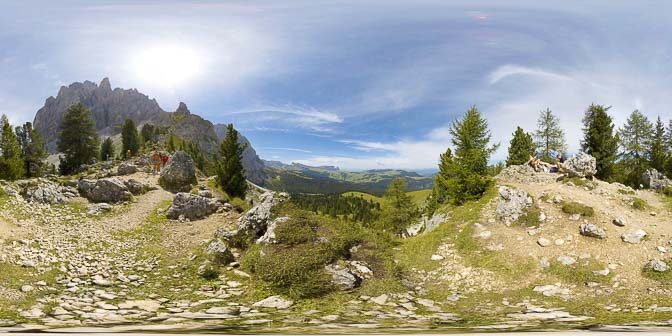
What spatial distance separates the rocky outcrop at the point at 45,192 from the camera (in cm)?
2494

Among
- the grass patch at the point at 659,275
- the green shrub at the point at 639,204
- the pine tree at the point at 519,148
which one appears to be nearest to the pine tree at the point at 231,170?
the grass patch at the point at 659,275

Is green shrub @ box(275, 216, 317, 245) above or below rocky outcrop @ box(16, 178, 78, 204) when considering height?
below

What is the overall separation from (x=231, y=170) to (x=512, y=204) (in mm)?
25635

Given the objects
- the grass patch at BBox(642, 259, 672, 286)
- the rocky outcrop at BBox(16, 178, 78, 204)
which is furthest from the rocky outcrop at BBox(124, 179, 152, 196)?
the grass patch at BBox(642, 259, 672, 286)

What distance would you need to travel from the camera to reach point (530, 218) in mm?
21531

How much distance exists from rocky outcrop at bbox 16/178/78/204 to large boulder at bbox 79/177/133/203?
34.0 inches

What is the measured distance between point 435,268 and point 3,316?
60.3 feet

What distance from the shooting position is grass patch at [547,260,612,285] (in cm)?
1524

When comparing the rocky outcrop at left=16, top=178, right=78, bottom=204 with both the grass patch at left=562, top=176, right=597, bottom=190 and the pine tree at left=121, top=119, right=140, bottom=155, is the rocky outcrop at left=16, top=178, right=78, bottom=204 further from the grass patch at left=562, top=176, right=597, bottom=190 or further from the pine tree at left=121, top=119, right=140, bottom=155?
the pine tree at left=121, top=119, right=140, bottom=155

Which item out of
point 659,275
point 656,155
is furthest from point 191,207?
point 656,155

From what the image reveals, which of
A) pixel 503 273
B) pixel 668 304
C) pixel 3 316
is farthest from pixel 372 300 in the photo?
pixel 3 316

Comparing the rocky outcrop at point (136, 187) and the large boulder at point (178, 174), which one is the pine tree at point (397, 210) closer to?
the large boulder at point (178, 174)

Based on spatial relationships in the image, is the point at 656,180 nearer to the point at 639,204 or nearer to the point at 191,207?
the point at 639,204

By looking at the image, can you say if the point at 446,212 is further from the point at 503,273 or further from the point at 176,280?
the point at 176,280
